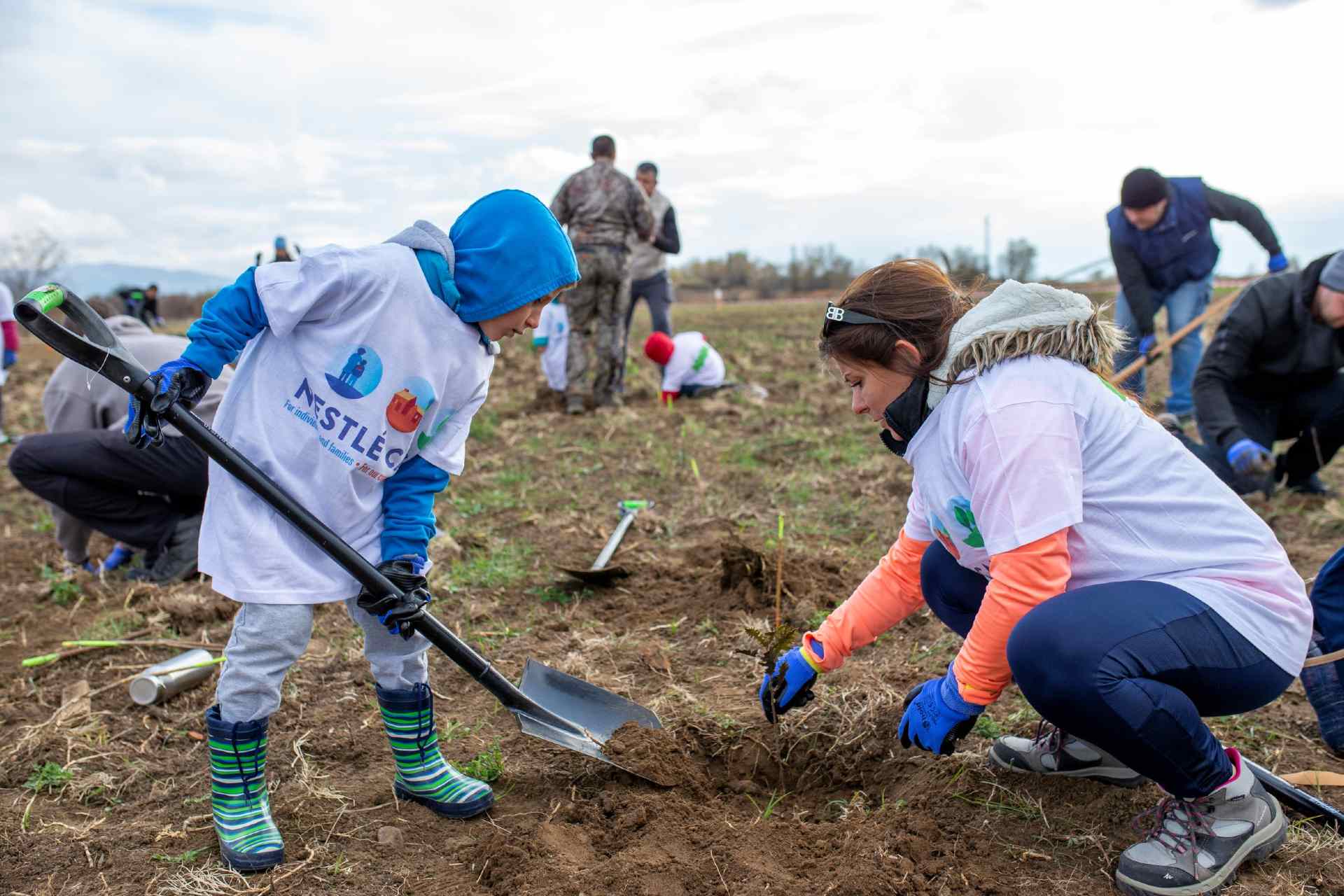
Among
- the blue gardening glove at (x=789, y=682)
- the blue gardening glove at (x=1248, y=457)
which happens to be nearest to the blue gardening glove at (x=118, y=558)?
the blue gardening glove at (x=789, y=682)

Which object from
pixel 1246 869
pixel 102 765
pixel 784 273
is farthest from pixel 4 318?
pixel 784 273

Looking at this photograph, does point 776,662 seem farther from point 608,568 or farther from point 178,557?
point 178,557

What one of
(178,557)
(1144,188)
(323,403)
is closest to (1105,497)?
(323,403)

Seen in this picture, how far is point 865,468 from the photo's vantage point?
634 cm

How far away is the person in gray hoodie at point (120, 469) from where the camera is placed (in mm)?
4590

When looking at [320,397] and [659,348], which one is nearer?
[320,397]

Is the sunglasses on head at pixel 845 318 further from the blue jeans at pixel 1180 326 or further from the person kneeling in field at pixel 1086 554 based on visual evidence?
the blue jeans at pixel 1180 326

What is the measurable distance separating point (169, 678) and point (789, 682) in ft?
7.19

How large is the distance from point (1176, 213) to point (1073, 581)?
5472 millimetres

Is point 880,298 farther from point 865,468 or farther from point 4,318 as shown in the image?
point 4,318

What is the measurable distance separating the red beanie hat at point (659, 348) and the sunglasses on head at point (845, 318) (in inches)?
253

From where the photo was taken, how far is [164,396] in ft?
7.73

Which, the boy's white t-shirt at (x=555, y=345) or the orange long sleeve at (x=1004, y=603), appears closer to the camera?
the orange long sleeve at (x=1004, y=603)

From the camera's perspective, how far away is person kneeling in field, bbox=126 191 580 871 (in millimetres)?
2447
